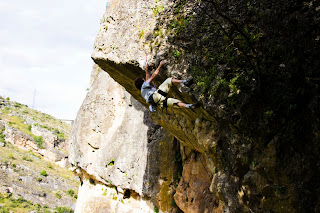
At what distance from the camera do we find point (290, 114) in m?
4.26

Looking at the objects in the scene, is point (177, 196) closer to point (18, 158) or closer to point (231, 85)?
point (231, 85)

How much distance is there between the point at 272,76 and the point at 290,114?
25.4 inches

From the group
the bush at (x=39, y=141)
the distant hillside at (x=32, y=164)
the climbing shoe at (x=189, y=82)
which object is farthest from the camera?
the bush at (x=39, y=141)

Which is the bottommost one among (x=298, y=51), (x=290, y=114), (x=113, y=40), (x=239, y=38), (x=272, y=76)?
(x=290, y=114)

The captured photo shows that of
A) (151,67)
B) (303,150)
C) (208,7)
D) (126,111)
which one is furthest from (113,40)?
(126,111)

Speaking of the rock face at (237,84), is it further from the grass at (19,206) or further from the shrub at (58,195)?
the shrub at (58,195)

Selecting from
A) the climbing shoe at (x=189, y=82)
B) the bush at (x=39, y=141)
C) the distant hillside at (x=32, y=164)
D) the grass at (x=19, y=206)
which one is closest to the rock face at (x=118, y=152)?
the climbing shoe at (x=189, y=82)

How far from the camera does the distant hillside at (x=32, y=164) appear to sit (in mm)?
37000

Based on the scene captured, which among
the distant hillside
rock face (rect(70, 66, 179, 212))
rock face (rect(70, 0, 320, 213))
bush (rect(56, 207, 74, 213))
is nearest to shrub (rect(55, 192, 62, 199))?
the distant hillside

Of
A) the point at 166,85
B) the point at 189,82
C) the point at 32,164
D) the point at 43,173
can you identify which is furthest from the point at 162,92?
the point at 32,164

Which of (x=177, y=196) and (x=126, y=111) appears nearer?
(x=177, y=196)

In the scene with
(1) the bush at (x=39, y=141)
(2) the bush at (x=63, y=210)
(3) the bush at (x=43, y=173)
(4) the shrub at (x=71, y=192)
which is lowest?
(2) the bush at (x=63, y=210)

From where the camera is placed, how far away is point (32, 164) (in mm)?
43812

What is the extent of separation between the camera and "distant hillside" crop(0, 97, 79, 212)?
37000 millimetres
